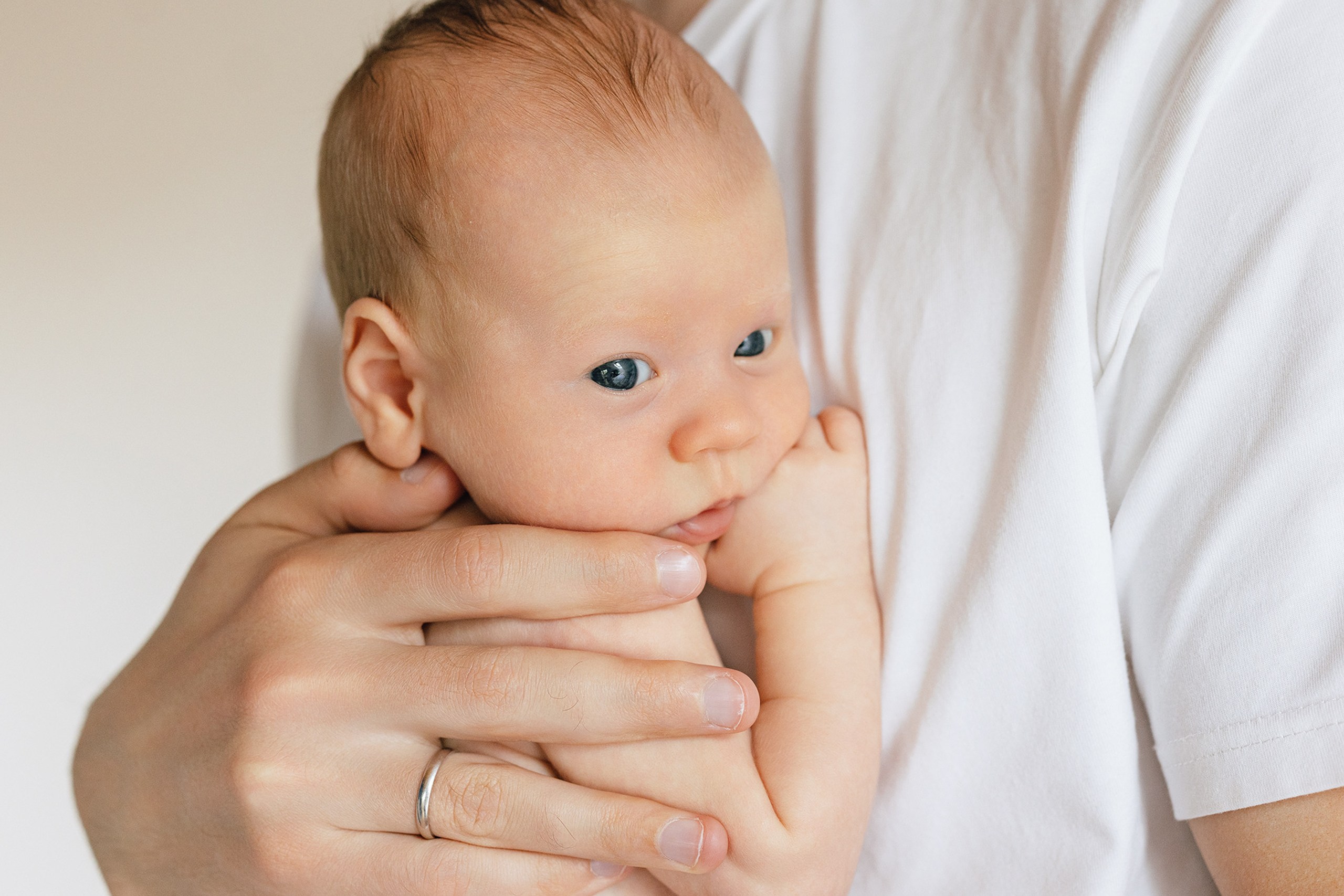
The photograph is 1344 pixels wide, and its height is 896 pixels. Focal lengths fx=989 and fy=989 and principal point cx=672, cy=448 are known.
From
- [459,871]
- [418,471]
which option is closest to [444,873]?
[459,871]

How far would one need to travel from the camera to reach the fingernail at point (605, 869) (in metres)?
0.84

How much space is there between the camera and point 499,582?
824 mm

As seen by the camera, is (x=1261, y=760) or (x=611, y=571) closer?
(x=1261, y=760)

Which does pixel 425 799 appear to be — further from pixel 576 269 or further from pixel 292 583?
pixel 576 269

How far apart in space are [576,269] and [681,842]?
46cm

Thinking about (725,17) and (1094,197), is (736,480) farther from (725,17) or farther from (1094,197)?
(725,17)

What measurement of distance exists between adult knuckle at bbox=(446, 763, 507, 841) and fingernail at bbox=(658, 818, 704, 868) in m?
0.15

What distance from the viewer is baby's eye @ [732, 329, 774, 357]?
35.7 inches

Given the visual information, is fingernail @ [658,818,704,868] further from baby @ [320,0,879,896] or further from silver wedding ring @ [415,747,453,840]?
silver wedding ring @ [415,747,453,840]

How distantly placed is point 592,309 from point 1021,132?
393 millimetres

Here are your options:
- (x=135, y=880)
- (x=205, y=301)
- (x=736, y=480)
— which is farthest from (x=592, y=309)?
(x=205, y=301)

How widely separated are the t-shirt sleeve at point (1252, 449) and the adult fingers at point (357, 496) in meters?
0.61

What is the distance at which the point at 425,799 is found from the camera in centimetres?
84

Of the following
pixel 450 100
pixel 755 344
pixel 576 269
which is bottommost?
pixel 755 344
